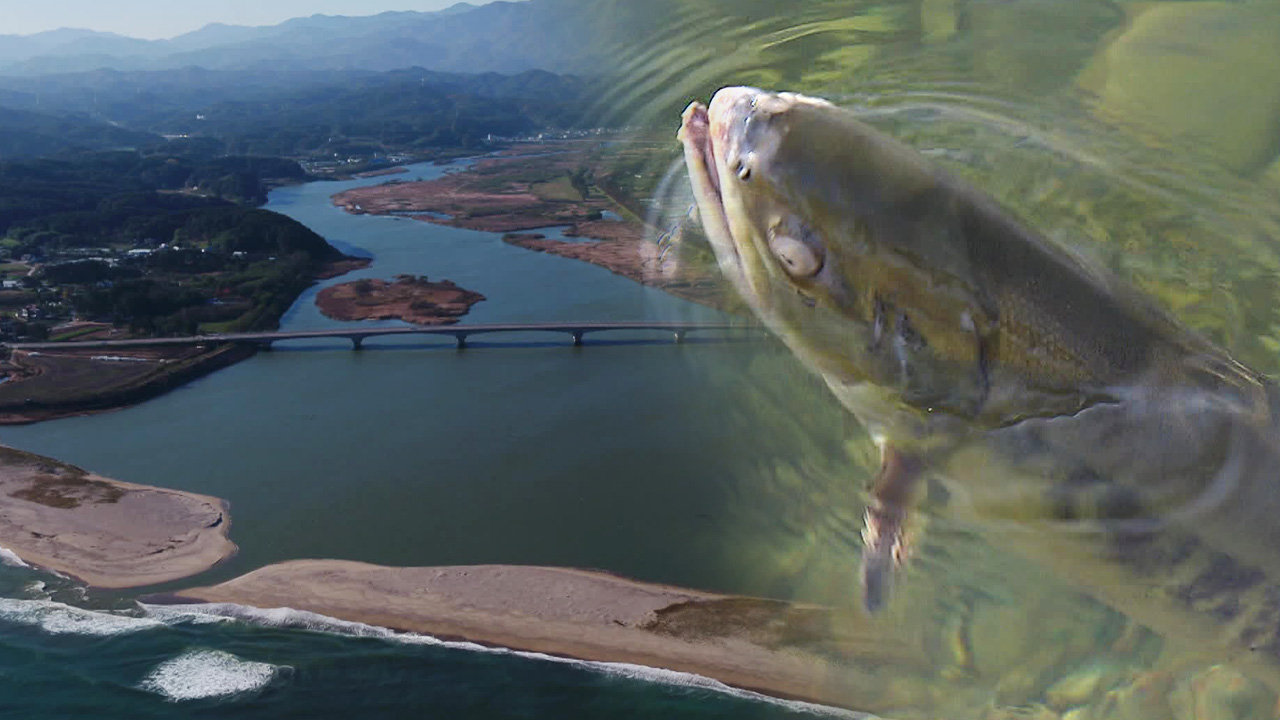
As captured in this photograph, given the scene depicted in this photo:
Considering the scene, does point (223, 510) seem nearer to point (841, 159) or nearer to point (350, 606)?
point (350, 606)

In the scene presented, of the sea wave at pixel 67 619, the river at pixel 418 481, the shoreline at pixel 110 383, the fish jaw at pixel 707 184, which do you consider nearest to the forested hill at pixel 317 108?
the fish jaw at pixel 707 184

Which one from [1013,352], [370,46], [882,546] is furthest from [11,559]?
[370,46]

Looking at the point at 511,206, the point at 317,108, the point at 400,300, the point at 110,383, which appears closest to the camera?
the point at 110,383

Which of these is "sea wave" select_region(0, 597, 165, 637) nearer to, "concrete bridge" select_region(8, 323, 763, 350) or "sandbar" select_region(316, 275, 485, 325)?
"concrete bridge" select_region(8, 323, 763, 350)

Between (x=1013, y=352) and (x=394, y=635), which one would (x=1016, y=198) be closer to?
(x=1013, y=352)

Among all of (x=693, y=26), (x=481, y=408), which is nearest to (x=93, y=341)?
(x=481, y=408)

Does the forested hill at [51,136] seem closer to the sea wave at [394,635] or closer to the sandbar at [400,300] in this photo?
the sandbar at [400,300]
